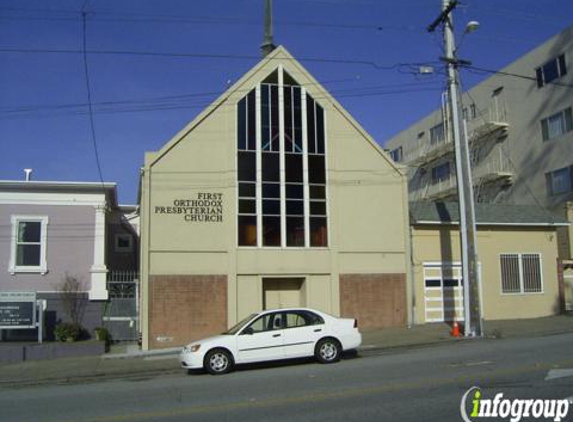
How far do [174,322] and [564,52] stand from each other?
2478cm

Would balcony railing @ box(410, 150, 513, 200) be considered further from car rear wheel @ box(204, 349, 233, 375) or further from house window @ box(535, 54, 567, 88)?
car rear wheel @ box(204, 349, 233, 375)

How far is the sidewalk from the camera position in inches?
629

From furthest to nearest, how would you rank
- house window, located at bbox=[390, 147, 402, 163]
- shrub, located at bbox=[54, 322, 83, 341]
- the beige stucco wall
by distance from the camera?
house window, located at bbox=[390, 147, 402, 163]
the beige stucco wall
shrub, located at bbox=[54, 322, 83, 341]

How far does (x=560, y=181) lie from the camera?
112 feet

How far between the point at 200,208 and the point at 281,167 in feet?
10.7

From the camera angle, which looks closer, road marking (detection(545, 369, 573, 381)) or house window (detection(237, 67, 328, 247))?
road marking (detection(545, 369, 573, 381))

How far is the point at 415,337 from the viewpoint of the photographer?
20109 mm

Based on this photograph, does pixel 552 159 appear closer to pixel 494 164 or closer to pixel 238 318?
pixel 494 164

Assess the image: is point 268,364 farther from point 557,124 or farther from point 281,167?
point 557,124

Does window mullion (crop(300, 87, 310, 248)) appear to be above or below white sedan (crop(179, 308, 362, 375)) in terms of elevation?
above

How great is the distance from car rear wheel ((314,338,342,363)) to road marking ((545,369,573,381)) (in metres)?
5.19

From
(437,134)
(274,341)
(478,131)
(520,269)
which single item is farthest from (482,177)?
(274,341)

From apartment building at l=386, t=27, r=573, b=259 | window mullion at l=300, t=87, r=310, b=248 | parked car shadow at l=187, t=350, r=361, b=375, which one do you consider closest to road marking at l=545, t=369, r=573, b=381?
parked car shadow at l=187, t=350, r=361, b=375

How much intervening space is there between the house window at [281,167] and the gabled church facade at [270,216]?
0.04 metres
